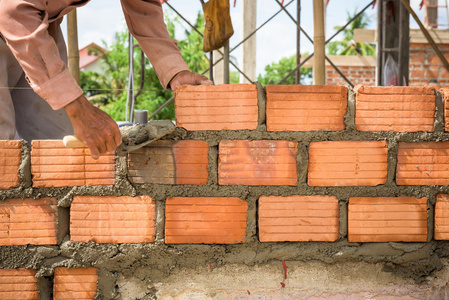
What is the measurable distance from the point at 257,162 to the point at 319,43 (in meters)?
1.05

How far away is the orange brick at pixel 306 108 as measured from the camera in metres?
1.64

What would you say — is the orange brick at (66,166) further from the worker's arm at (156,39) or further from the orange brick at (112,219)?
the worker's arm at (156,39)

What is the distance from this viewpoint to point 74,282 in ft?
5.58

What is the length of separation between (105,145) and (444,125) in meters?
1.30

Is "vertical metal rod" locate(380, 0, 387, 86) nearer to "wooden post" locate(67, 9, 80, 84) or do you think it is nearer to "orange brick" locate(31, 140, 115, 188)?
"wooden post" locate(67, 9, 80, 84)

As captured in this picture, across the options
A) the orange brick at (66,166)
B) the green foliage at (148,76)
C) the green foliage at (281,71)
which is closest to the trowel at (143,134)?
the orange brick at (66,166)

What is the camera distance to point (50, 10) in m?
1.60

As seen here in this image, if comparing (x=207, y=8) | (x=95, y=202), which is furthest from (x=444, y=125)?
(x=207, y=8)

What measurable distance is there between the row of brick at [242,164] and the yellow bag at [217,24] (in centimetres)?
175

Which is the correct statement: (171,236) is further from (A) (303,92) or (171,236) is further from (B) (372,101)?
(B) (372,101)

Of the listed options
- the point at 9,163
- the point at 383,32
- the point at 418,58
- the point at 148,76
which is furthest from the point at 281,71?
the point at 9,163

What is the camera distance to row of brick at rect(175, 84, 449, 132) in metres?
1.64

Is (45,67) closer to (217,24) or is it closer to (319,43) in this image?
(319,43)

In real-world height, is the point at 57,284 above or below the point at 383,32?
below
